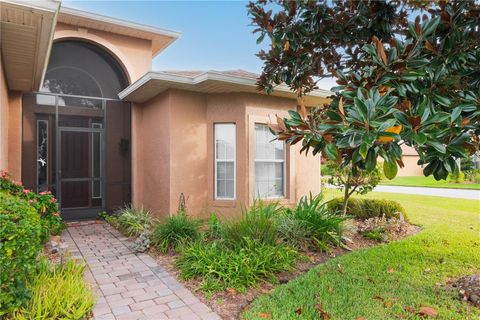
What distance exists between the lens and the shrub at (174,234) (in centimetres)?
627

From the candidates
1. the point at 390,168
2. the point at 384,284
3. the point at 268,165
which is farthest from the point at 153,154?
the point at 390,168

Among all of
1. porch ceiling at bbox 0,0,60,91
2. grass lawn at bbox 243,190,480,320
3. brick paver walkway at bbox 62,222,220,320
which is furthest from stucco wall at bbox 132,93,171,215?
grass lawn at bbox 243,190,480,320

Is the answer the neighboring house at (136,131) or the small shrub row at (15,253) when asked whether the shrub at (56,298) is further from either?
the neighboring house at (136,131)

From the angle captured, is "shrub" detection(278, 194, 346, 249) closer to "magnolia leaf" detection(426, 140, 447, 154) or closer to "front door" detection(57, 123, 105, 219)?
"magnolia leaf" detection(426, 140, 447, 154)

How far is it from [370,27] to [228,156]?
4852mm

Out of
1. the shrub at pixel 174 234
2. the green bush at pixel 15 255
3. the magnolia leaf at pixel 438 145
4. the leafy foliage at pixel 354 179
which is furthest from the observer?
the leafy foliage at pixel 354 179

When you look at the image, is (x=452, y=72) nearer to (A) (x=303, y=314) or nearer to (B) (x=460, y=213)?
(A) (x=303, y=314)

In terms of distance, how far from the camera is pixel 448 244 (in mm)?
6738

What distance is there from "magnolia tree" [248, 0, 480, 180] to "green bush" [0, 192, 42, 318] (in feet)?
9.55

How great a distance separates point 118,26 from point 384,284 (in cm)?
985

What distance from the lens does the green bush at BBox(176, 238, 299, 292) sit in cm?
457

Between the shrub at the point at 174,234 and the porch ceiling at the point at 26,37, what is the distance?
4.09 metres

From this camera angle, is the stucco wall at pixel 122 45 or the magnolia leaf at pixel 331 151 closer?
the magnolia leaf at pixel 331 151

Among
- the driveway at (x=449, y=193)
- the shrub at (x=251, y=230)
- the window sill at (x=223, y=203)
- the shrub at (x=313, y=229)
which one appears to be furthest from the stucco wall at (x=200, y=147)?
the driveway at (x=449, y=193)
